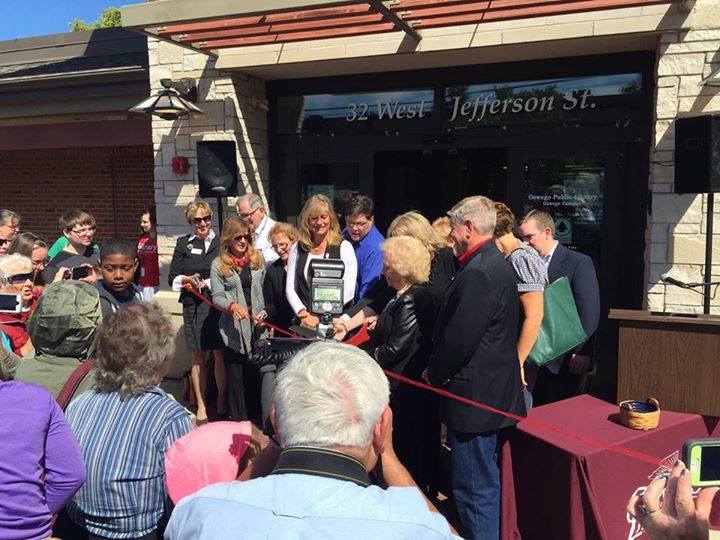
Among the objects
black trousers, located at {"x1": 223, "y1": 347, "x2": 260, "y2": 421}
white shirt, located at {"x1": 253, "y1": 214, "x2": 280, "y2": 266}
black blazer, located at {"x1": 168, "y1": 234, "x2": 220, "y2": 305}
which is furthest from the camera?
black blazer, located at {"x1": 168, "y1": 234, "x2": 220, "y2": 305}

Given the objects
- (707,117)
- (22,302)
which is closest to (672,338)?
(707,117)

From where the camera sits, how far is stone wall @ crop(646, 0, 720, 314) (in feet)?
15.6

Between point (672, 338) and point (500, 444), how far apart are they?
4.09 ft

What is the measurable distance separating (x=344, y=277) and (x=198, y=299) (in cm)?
166

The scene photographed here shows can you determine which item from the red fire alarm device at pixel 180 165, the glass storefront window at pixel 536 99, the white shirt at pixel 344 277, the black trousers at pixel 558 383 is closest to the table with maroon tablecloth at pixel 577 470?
the black trousers at pixel 558 383

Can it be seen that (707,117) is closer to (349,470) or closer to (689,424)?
(689,424)

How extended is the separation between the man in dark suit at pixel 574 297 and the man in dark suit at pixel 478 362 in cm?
112

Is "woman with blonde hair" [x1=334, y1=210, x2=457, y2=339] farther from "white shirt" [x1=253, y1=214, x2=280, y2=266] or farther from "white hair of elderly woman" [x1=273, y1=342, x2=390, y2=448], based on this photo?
"white hair of elderly woman" [x1=273, y1=342, x2=390, y2=448]

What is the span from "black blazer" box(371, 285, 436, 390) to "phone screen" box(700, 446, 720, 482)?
2.11m

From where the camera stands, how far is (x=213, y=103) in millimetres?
6457

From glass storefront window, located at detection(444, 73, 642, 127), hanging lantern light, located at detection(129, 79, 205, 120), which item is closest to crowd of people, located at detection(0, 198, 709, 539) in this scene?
hanging lantern light, located at detection(129, 79, 205, 120)

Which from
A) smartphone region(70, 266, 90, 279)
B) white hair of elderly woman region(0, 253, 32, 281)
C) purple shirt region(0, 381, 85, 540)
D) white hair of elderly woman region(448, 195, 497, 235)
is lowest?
purple shirt region(0, 381, 85, 540)

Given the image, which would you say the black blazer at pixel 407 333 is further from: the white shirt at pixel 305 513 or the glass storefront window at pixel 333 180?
the glass storefront window at pixel 333 180

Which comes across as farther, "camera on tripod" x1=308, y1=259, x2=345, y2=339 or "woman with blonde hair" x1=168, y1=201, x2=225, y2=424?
"woman with blonde hair" x1=168, y1=201, x2=225, y2=424
